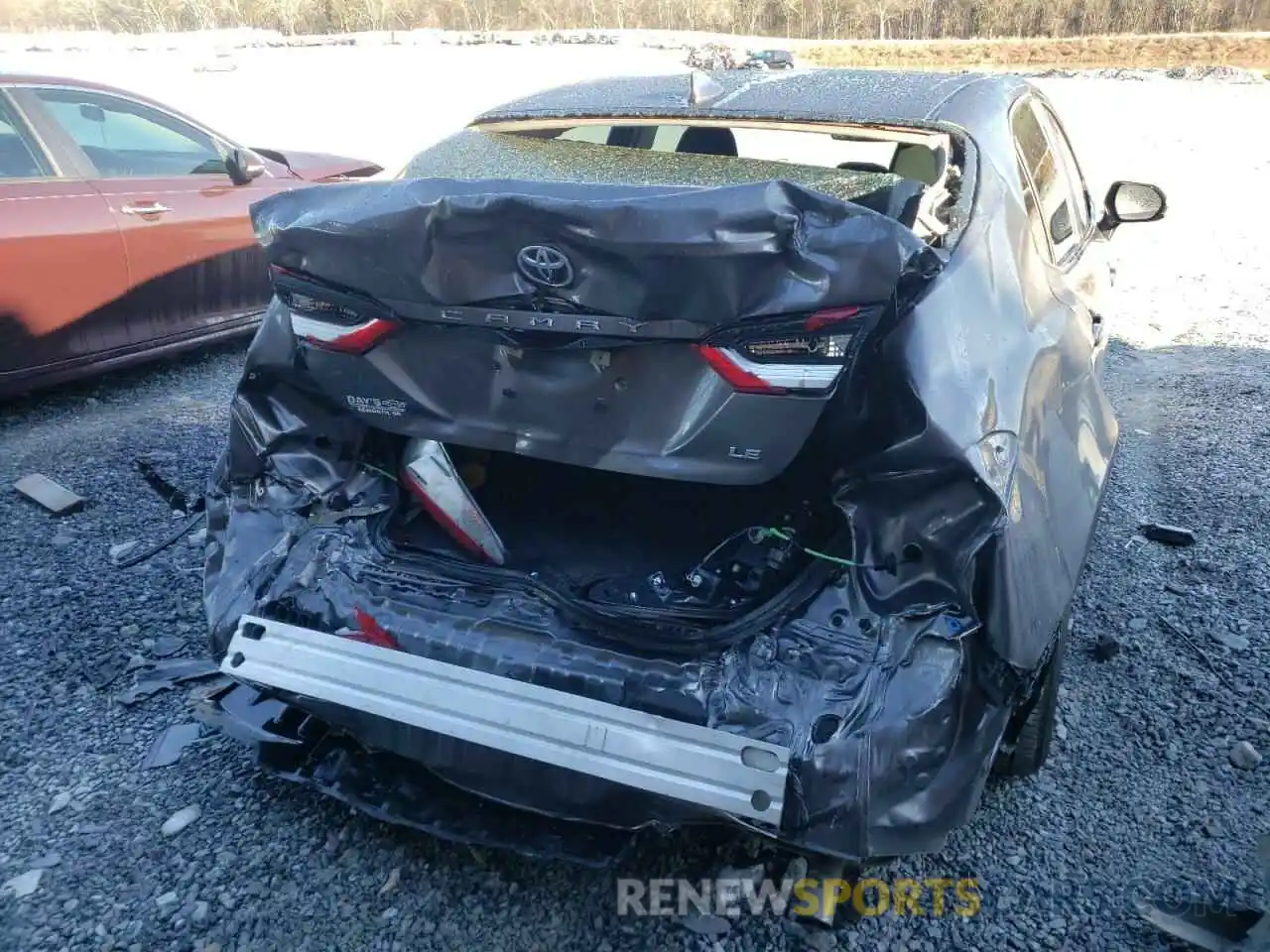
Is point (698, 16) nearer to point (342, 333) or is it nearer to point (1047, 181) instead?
point (1047, 181)

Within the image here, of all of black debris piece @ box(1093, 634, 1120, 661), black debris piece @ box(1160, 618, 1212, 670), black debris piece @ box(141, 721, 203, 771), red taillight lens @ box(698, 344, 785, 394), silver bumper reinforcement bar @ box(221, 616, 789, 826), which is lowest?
black debris piece @ box(1160, 618, 1212, 670)

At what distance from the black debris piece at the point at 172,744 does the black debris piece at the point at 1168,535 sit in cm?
347

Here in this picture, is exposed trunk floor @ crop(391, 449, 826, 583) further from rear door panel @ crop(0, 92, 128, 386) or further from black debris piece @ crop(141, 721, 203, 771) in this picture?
rear door panel @ crop(0, 92, 128, 386)

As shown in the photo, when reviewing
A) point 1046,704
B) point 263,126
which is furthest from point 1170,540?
point 263,126

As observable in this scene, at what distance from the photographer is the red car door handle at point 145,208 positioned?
4.90m

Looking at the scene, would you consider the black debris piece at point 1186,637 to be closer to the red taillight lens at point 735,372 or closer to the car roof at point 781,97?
the car roof at point 781,97

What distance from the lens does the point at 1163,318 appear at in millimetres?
6652

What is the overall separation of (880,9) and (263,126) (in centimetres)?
3531

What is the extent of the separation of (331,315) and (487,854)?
4.48ft

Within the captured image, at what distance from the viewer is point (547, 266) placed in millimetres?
1975

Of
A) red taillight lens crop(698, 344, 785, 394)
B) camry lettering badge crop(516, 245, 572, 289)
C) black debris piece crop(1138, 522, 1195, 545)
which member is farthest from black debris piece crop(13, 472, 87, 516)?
black debris piece crop(1138, 522, 1195, 545)

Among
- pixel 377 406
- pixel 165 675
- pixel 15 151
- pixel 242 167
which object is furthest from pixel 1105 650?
pixel 15 151

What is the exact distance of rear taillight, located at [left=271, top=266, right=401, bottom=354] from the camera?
2.20 meters

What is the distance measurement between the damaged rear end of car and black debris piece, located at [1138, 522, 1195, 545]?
1.81 meters
